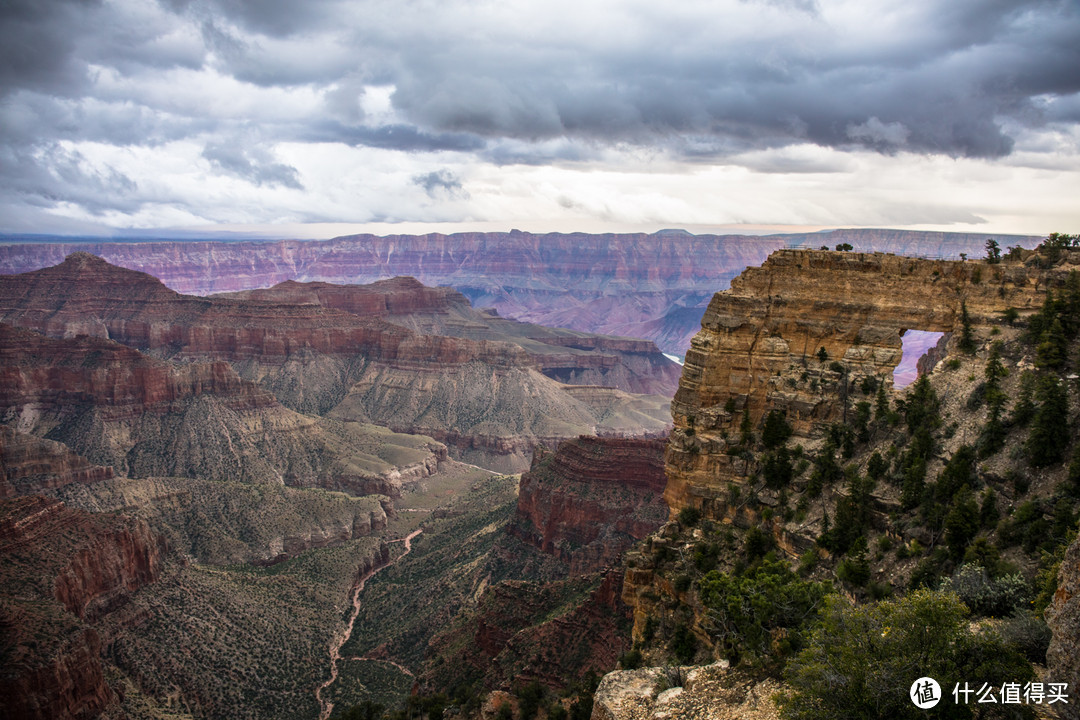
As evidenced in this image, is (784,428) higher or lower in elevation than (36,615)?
higher

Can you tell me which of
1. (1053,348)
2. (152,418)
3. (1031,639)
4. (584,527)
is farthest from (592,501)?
(152,418)

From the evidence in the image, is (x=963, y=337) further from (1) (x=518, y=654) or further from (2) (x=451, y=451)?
(2) (x=451, y=451)

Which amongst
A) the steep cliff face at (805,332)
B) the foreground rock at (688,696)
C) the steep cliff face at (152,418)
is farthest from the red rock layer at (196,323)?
the foreground rock at (688,696)

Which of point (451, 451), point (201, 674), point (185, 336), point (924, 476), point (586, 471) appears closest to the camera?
point (924, 476)

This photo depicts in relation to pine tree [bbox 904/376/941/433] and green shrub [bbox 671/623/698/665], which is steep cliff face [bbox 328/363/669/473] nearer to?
green shrub [bbox 671/623/698/665]

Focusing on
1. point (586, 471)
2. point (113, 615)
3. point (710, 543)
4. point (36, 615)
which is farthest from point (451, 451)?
point (710, 543)

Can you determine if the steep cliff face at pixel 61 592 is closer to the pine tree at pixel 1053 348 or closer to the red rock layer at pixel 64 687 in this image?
the red rock layer at pixel 64 687
